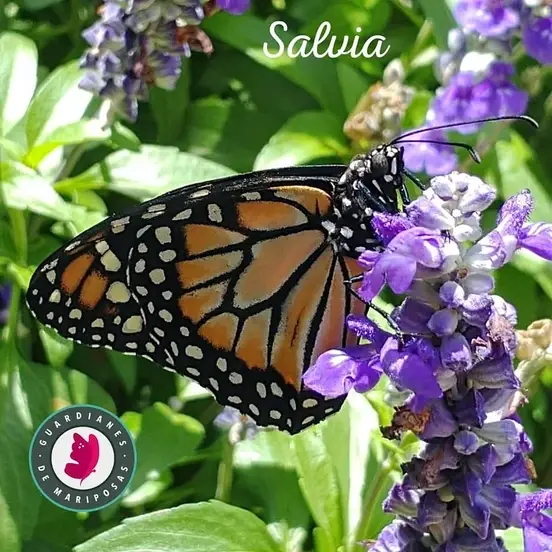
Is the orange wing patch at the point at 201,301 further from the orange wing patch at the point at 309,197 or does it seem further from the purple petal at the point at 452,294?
the purple petal at the point at 452,294

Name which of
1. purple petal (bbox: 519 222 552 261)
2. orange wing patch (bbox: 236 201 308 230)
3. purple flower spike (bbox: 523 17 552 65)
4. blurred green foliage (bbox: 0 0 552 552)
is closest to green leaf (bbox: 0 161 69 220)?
blurred green foliage (bbox: 0 0 552 552)

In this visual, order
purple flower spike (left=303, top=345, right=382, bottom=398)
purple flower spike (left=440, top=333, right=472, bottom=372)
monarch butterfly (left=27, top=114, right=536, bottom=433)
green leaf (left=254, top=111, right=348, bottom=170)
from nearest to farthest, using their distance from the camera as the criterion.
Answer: purple flower spike (left=440, top=333, right=472, bottom=372), purple flower spike (left=303, top=345, right=382, bottom=398), monarch butterfly (left=27, top=114, right=536, bottom=433), green leaf (left=254, top=111, right=348, bottom=170)

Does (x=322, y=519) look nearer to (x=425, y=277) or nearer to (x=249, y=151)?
(x=425, y=277)

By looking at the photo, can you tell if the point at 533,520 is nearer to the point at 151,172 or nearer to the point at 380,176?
the point at 380,176

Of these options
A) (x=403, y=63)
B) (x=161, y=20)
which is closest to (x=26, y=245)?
(x=161, y=20)

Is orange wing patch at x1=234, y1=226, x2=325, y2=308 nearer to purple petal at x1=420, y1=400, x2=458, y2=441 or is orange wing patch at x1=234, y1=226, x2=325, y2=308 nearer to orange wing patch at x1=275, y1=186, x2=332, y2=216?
orange wing patch at x1=275, y1=186, x2=332, y2=216

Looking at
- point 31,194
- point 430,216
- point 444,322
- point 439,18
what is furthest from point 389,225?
point 439,18
